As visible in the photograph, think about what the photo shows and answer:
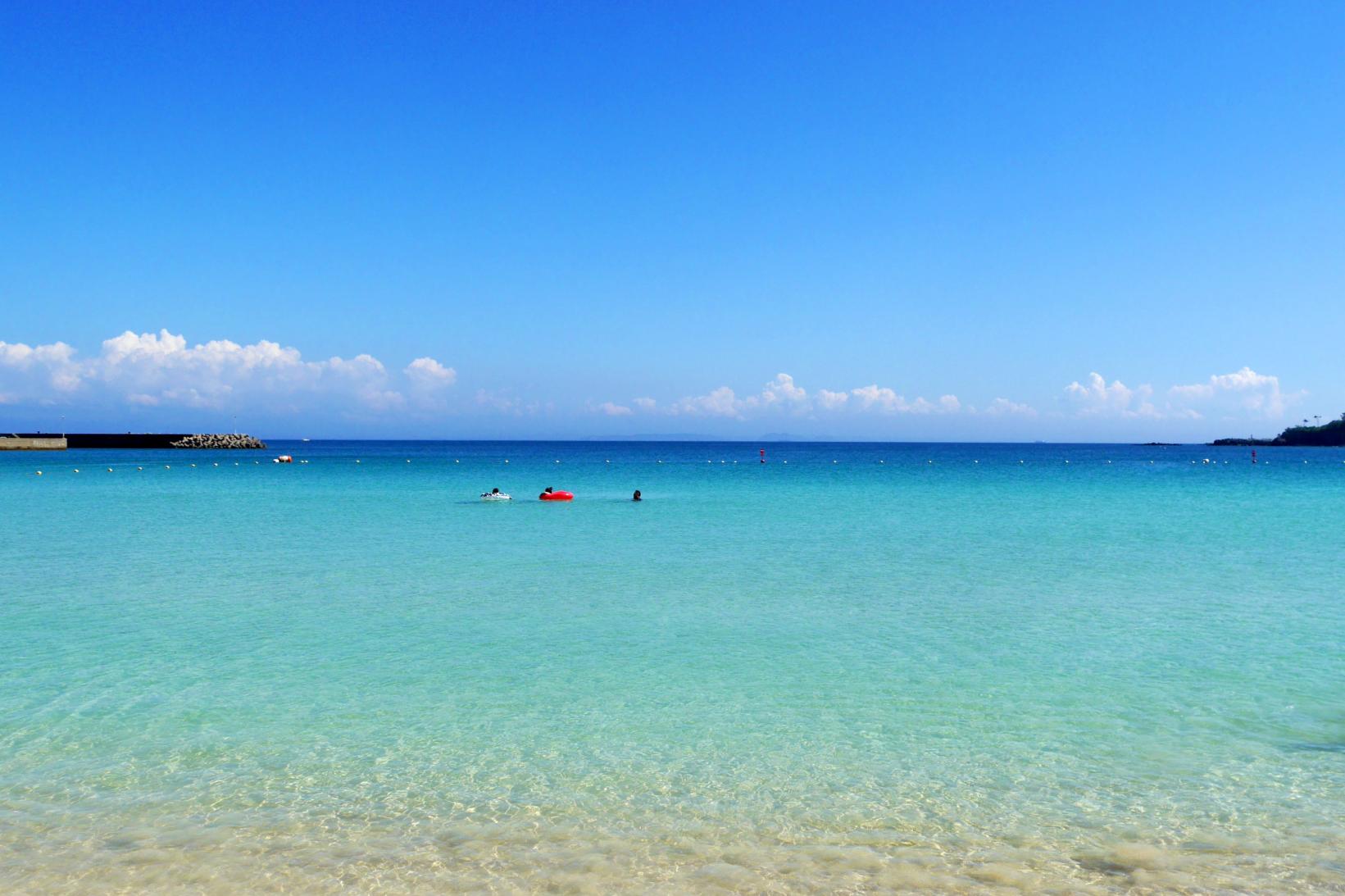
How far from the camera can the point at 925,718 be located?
9.82 meters

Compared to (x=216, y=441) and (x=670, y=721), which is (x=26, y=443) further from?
(x=670, y=721)

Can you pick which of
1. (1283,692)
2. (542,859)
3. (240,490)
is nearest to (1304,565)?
(1283,692)

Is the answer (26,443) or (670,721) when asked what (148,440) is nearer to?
(26,443)

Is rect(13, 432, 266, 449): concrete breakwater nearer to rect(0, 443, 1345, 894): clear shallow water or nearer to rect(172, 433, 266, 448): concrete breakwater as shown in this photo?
rect(172, 433, 266, 448): concrete breakwater

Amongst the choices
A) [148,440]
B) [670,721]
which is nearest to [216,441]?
[148,440]

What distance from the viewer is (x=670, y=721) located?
385 inches

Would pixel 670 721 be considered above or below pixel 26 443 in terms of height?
below

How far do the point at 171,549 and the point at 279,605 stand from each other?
9.84 meters

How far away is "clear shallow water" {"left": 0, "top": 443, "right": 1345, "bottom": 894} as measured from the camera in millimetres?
6508

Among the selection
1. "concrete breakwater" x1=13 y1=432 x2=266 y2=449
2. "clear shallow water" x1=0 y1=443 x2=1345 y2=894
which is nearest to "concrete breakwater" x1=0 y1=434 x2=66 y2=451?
"concrete breakwater" x1=13 y1=432 x2=266 y2=449

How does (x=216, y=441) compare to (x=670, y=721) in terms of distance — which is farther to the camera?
(x=216, y=441)

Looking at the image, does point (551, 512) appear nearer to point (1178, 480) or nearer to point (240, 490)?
point (240, 490)

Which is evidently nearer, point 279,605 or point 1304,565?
point 279,605

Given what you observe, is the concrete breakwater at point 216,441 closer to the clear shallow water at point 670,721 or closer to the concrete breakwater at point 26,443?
the concrete breakwater at point 26,443
